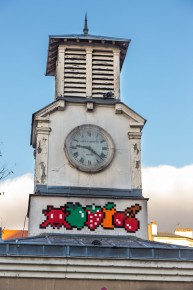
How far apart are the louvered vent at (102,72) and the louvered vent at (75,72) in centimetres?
54

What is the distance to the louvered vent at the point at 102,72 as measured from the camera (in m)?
29.5

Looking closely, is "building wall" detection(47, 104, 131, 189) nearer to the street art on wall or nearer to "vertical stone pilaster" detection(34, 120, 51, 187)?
"vertical stone pilaster" detection(34, 120, 51, 187)

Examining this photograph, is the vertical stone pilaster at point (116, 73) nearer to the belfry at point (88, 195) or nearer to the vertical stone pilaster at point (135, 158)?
the belfry at point (88, 195)

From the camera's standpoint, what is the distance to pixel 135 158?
27719 millimetres

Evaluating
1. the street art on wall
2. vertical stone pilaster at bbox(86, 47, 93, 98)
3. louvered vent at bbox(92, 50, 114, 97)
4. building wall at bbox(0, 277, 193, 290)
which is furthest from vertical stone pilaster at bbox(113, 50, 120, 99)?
building wall at bbox(0, 277, 193, 290)

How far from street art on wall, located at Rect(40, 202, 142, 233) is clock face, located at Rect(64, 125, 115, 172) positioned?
2.08 metres

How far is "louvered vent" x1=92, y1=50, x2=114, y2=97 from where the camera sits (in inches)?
1161

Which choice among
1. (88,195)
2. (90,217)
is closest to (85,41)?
(88,195)

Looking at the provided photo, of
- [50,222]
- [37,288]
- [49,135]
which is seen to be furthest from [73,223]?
[37,288]

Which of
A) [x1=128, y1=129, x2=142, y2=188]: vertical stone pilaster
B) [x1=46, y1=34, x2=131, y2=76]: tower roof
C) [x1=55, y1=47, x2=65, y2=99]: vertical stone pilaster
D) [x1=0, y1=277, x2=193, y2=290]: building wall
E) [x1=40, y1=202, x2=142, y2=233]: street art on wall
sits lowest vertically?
[x1=0, y1=277, x2=193, y2=290]: building wall

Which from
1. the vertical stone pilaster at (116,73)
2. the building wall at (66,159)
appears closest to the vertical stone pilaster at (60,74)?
the building wall at (66,159)

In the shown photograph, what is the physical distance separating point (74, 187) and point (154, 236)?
137 feet

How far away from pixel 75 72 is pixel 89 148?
15.1 feet

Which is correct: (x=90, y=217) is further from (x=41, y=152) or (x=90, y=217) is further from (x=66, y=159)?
(x=41, y=152)
